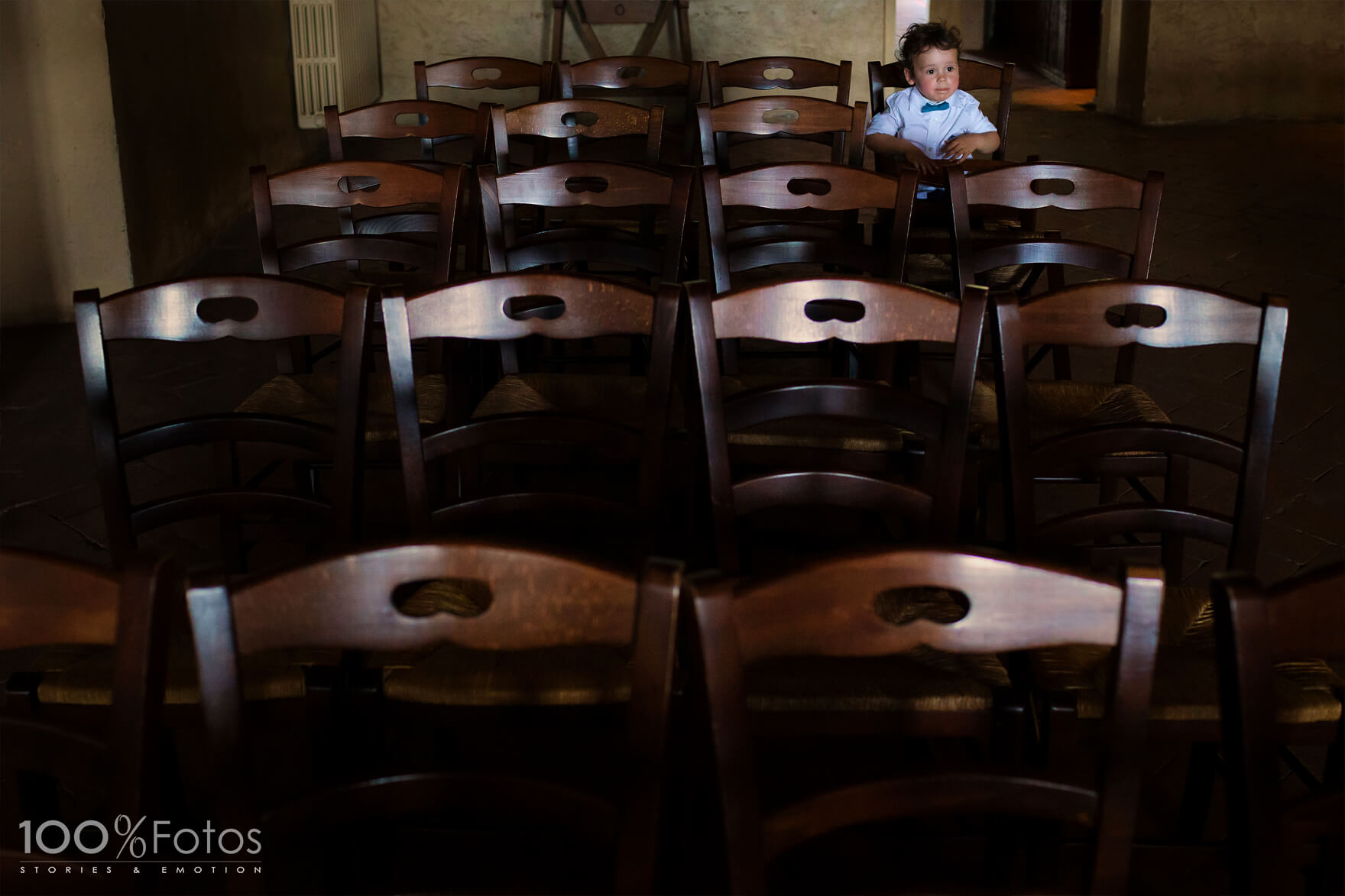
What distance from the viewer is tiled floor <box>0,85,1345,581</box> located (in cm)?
311

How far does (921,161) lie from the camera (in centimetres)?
370

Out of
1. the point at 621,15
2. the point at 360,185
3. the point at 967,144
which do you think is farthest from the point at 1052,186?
the point at 360,185

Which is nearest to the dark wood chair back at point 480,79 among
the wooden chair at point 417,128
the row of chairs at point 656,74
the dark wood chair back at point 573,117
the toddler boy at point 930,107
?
the row of chairs at point 656,74

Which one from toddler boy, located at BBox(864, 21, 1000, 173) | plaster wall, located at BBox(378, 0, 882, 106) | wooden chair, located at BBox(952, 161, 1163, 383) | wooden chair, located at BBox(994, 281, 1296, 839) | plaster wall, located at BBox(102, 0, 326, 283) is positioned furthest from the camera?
plaster wall, located at BBox(378, 0, 882, 106)

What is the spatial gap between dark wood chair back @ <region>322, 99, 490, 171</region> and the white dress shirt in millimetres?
1296

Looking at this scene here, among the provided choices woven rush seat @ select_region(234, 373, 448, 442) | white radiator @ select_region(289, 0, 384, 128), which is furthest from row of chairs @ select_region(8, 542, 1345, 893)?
white radiator @ select_region(289, 0, 384, 128)

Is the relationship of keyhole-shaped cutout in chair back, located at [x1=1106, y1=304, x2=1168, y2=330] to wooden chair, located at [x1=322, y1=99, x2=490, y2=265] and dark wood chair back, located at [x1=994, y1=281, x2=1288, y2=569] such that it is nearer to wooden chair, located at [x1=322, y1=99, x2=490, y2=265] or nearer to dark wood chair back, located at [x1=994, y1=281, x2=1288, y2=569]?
dark wood chair back, located at [x1=994, y1=281, x2=1288, y2=569]

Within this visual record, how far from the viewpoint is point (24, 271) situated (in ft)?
15.0

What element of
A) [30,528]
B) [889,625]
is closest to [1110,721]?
[889,625]

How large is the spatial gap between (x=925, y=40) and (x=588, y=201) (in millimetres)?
1845

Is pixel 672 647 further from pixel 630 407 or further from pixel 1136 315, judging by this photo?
pixel 1136 315

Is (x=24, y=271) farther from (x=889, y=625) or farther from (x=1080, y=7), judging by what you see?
(x=1080, y=7)

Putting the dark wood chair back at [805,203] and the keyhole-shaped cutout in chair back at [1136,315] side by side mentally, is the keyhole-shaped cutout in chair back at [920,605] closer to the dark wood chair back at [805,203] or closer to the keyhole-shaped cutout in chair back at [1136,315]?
the keyhole-shaped cutout in chair back at [1136,315]

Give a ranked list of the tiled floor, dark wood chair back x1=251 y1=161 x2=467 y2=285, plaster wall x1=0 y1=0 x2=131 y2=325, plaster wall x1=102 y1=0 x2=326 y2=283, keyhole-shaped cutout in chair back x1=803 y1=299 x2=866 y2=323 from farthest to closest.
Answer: plaster wall x1=102 y1=0 x2=326 y2=283 < plaster wall x1=0 y1=0 x2=131 y2=325 < the tiled floor < dark wood chair back x1=251 y1=161 x2=467 y2=285 < keyhole-shaped cutout in chair back x1=803 y1=299 x2=866 y2=323
